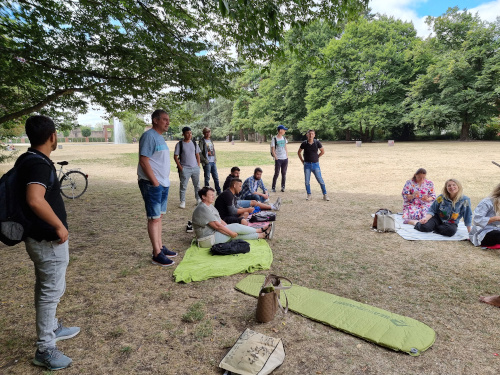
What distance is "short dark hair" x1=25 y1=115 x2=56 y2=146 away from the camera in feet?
6.52

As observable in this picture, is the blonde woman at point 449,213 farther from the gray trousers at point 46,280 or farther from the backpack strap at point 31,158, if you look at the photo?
the backpack strap at point 31,158

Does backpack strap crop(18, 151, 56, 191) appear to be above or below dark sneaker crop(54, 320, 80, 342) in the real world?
above

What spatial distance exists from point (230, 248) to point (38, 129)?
9.17 ft

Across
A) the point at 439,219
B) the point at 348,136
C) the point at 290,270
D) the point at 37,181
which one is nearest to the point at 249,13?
the point at 37,181

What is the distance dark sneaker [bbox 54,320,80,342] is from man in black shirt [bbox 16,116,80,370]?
28 cm

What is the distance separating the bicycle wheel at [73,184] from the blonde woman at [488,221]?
29.7 feet

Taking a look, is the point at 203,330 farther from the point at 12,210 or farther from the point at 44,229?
the point at 12,210

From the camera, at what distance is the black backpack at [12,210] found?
1850 mm

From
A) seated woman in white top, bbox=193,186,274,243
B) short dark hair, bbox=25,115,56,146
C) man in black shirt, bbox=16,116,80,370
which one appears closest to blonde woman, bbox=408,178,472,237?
seated woman in white top, bbox=193,186,274,243

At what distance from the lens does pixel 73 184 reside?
835 centimetres

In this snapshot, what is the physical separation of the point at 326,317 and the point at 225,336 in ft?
3.10

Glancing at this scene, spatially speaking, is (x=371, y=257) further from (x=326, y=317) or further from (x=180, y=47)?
(x=180, y=47)

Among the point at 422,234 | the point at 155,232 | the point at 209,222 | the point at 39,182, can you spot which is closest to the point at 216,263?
the point at 209,222

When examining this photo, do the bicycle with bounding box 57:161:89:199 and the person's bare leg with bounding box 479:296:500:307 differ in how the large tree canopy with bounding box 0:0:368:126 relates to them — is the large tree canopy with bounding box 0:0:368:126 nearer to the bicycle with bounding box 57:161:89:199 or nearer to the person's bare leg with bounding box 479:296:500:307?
the bicycle with bounding box 57:161:89:199
